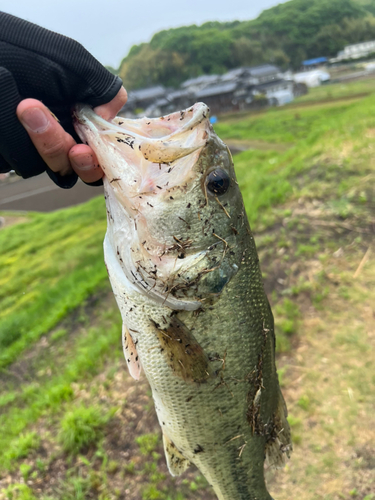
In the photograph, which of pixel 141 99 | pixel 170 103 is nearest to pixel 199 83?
pixel 170 103

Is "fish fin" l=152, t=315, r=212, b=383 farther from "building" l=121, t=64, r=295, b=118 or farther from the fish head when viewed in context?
"building" l=121, t=64, r=295, b=118

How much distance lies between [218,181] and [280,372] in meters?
3.11

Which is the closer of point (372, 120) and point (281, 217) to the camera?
point (281, 217)

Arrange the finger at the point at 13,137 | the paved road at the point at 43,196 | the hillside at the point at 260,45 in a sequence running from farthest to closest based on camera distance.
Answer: the hillside at the point at 260,45
the paved road at the point at 43,196
the finger at the point at 13,137

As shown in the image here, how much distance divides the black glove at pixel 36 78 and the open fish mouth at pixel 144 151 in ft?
0.39

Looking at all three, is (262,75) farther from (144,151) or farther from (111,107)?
(144,151)

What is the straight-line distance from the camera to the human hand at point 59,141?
1508mm

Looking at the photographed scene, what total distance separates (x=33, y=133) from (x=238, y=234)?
3.61 feet

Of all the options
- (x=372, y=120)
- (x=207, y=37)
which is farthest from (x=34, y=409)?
(x=207, y=37)

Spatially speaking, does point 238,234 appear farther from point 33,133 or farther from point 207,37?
point 207,37

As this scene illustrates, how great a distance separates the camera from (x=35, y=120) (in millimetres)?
1516

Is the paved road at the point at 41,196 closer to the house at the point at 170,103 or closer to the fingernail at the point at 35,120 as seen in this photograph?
the fingernail at the point at 35,120

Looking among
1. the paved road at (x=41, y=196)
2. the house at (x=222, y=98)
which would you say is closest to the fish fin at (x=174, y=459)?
the paved road at (x=41, y=196)

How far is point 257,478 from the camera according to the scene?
2.05 metres
